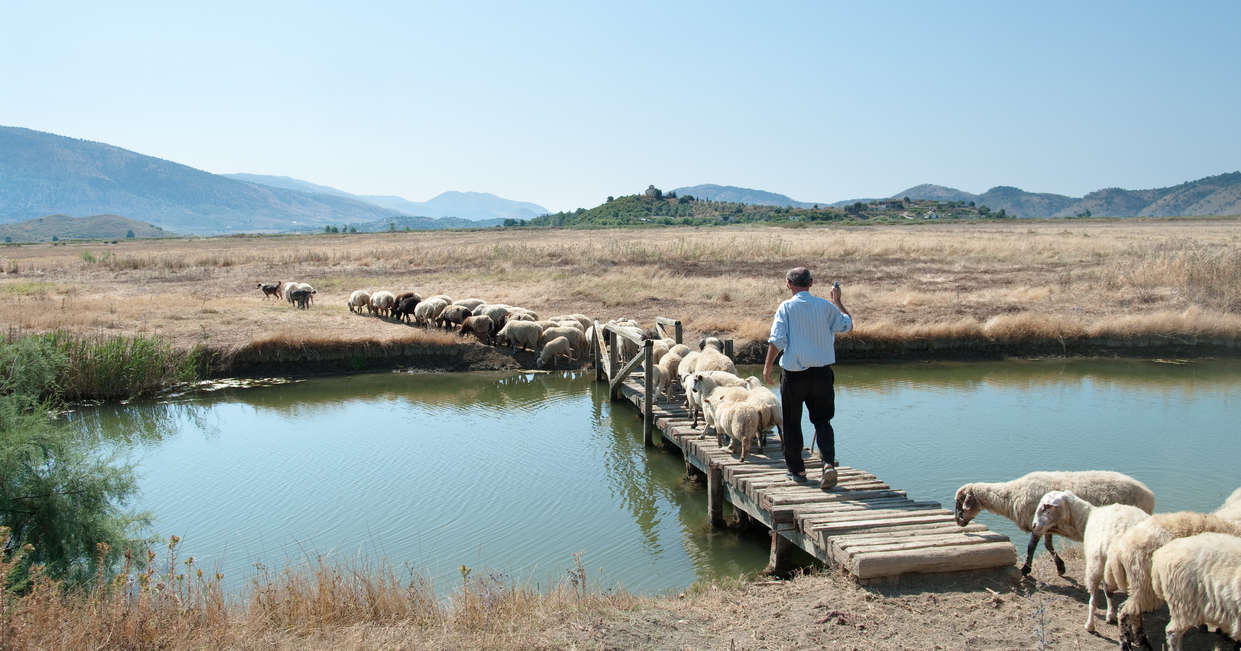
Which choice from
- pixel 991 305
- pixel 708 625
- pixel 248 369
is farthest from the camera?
pixel 991 305

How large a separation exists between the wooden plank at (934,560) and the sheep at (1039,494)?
0.24 m

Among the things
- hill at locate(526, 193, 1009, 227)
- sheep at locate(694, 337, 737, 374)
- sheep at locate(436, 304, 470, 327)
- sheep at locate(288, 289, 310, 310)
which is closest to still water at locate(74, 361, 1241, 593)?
sheep at locate(694, 337, 737, 374)

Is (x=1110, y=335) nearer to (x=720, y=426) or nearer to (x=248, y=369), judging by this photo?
(x=720, y=426)

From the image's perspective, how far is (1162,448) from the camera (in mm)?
12258

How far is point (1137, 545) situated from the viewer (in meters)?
5.02

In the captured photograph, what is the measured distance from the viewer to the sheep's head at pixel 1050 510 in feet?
20.0

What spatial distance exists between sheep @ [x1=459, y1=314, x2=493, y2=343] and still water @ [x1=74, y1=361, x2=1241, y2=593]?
1951 millimetres

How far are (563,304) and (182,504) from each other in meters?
16.5

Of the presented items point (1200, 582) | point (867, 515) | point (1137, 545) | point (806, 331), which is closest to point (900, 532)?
point (867, 515)

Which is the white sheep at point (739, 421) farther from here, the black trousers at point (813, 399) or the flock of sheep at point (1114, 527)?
the black trousers at point (813, 399)

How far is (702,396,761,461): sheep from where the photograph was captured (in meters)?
9.26

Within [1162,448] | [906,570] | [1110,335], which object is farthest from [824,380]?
[1110,335]

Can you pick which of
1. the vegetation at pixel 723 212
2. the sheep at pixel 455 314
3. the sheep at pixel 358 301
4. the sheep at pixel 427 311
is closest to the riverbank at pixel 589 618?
the sheep at pixel 455 314

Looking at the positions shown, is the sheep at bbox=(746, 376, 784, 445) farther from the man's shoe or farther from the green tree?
the green tree
